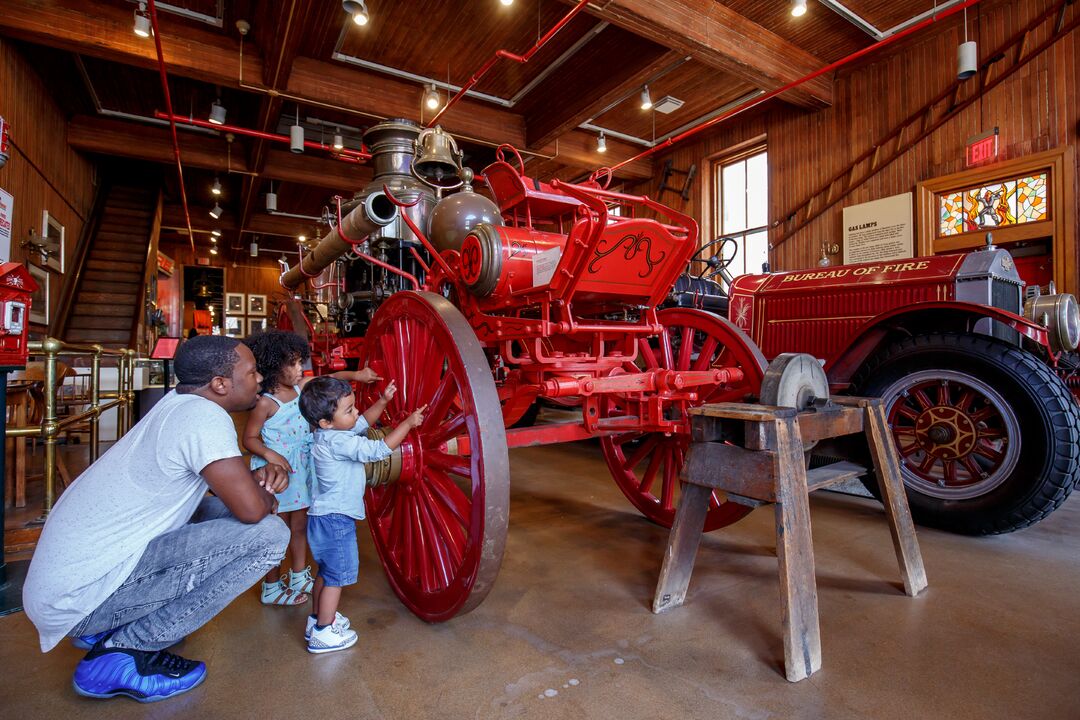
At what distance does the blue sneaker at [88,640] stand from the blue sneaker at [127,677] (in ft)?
0.06

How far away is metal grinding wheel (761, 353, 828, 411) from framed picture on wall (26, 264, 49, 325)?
8.29 m

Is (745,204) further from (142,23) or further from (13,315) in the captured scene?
(13,315)

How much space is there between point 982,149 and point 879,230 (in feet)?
4.03

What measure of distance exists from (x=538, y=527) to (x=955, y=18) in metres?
7.10

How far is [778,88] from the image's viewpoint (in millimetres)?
6566

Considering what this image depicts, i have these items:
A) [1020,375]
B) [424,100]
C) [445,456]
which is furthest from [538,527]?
[424,100]

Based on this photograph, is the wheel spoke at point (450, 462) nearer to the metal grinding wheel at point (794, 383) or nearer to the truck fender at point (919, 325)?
the metal grinding wheel at point (794, 383)

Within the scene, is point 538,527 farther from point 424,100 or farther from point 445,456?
point 424,100

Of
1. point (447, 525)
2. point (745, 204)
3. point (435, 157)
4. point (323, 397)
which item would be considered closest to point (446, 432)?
point (447, 525)

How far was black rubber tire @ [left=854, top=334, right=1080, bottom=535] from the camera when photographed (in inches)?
103

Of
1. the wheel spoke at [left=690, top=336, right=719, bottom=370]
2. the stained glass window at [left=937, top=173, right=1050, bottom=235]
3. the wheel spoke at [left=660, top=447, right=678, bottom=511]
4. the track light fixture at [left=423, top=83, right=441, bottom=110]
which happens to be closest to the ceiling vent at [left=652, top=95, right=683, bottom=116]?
the track light fixture at [left=423, top=83, right=441, bottom=110]

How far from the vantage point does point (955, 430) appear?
9.73 feet

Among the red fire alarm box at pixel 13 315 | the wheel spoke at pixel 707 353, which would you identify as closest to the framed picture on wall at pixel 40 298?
the red fire alarm box at pixel 13 315

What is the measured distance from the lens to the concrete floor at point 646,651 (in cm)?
146
